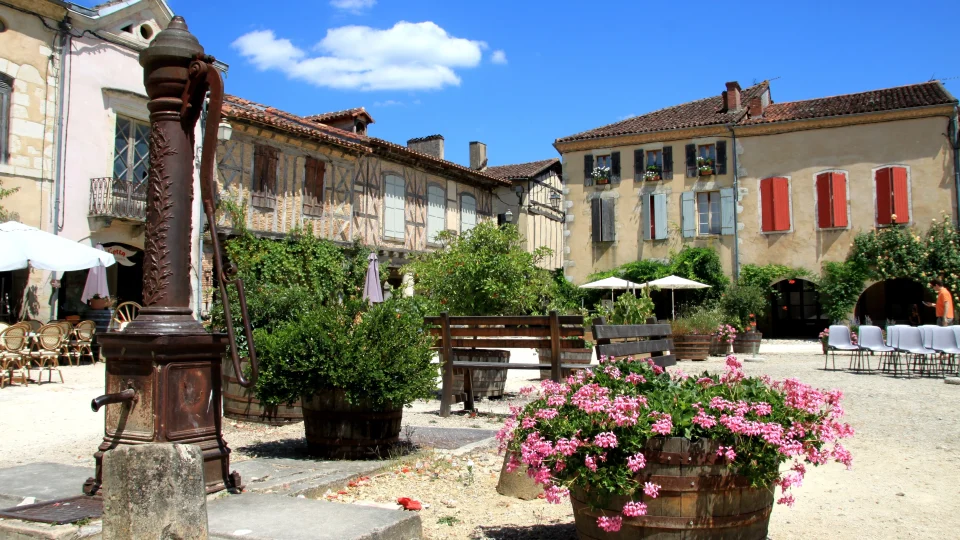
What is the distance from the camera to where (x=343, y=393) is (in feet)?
15.7

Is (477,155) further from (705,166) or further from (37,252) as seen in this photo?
(37,252)

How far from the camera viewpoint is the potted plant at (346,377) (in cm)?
471

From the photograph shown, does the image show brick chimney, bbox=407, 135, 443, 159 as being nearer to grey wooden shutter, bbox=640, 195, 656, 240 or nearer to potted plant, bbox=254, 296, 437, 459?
grey wooden shutter, bbox=640, 195, 656, 240

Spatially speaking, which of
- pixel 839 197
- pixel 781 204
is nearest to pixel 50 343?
pixel 781 204

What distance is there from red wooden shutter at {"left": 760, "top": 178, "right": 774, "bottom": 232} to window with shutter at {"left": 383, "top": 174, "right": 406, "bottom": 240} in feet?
35.7

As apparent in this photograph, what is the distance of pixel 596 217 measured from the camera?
998 inches

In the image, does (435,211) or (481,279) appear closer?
(481,279)

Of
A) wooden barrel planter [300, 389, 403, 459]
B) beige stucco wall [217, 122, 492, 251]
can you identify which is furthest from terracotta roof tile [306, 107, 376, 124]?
wooden barrel planter [300, 389, 403, 459]

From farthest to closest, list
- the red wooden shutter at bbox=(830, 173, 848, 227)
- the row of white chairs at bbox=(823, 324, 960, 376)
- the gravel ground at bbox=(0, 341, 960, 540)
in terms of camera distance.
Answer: the red wooden shutter at bbox=(830, 173, 848, 227) → the row of white chairs at bbox=(823, 324, 960, 376) → the gravel ground at bbox=(0, 341, 960, 540)

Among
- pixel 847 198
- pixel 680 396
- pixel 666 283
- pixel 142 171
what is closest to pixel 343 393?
pixel 680 396

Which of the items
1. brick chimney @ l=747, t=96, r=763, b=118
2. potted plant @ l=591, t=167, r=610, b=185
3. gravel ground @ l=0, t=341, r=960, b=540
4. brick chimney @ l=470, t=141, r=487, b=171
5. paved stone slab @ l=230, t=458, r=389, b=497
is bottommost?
gravel ground @ l=0, t=341, r=960, b=540

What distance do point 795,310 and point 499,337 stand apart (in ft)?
65.9

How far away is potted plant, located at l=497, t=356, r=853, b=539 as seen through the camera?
273 centimetres

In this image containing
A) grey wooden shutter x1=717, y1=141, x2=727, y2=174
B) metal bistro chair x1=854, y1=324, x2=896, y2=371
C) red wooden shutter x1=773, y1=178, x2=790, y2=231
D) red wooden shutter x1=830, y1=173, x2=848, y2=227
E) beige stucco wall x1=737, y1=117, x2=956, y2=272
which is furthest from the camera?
grey wooden shutter x1=717, y1=141, x2=727, y2=174
